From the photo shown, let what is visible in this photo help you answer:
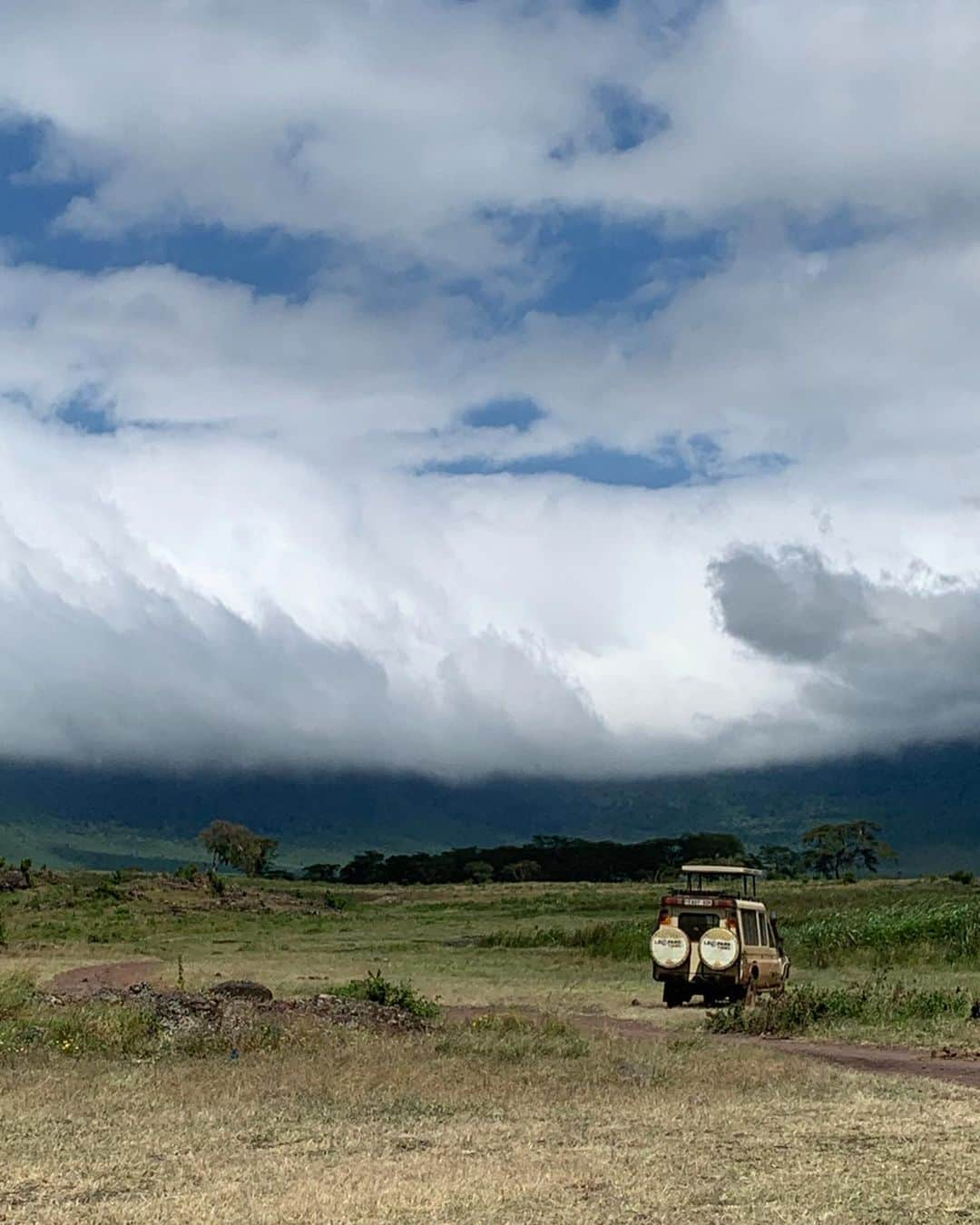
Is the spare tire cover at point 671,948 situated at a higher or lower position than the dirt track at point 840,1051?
higher

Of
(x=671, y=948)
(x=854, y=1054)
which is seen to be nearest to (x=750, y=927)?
(x=671, y=948)

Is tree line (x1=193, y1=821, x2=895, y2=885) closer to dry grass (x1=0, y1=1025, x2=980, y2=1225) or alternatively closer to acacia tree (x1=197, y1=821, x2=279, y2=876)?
acacia tree (x1=197, y1=821, x2=279, y2=876)

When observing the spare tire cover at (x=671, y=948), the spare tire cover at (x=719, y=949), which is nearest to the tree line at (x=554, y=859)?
the spare tire cover at (x=671, y=948)

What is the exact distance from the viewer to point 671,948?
1335 inches

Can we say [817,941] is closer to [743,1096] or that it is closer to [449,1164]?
[743,1096]

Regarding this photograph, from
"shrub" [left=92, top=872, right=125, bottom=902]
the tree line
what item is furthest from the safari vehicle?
→ the tree line

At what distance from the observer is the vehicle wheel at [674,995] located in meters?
33.9

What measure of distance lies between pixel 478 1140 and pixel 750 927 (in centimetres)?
2070

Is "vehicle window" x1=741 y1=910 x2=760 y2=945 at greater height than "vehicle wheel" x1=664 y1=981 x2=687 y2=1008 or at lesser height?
greater

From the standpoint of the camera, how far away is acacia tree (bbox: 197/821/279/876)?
538 ft

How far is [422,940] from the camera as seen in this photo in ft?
199

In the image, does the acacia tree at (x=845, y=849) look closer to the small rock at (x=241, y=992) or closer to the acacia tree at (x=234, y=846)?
the acacia tree at (x=234, y=846)

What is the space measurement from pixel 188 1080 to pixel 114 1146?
4346mm

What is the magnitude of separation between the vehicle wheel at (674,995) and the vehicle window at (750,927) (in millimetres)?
1921
